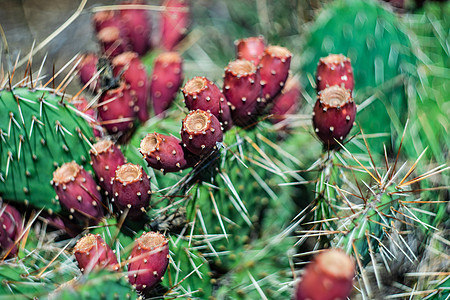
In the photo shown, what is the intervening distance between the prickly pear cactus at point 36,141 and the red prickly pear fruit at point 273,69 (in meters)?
0.66

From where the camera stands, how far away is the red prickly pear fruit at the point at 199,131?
1.25 metres

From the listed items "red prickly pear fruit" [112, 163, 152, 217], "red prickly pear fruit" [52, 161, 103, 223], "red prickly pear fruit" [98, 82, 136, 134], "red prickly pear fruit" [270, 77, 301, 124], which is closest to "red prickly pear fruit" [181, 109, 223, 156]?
"red prickly pear fruit" [112, 163, 152, 217]

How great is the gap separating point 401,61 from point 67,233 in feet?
5.19

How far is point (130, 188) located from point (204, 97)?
347 mm

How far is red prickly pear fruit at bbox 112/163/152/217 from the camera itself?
4.28 ft

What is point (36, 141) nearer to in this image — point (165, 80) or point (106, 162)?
point (106, 162)

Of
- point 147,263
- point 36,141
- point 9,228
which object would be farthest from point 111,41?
point 147,263

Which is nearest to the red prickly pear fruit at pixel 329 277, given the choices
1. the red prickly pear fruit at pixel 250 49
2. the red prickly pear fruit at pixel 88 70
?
the red prickly pear fruit at pixel 250 49

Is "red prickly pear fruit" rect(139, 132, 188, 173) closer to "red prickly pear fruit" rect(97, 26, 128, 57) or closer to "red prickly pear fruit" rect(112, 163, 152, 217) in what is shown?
"red prickly pear fruit" rect(112, 163, 152, 217)

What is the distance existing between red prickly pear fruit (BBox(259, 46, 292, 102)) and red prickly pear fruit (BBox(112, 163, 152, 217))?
1.70 feet

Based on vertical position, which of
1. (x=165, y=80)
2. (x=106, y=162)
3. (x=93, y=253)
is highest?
(x=165, y=80)

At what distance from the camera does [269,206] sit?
1.77 m

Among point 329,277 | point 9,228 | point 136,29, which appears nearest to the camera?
point 329,277

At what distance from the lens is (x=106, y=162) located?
143 cm
